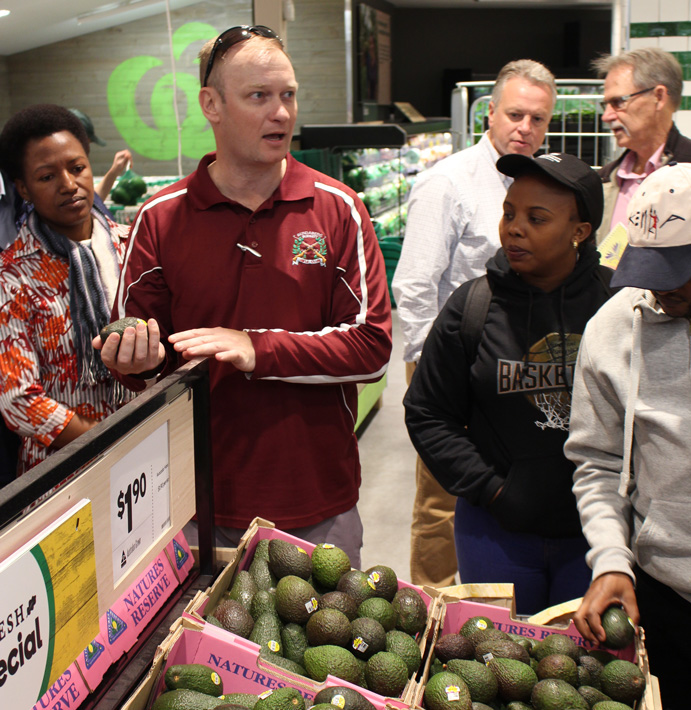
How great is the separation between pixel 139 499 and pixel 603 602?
0.85m

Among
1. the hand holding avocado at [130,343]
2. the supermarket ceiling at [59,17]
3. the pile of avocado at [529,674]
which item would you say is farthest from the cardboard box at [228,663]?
the supermarket ceiling at [59,17]

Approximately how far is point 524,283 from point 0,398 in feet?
4.32

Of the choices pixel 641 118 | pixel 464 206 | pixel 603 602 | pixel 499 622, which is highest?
pixel 641 118

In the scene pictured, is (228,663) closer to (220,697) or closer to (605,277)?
(220,697)

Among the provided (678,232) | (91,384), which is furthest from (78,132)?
(678,232)

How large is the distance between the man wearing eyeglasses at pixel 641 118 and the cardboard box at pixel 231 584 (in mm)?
2009

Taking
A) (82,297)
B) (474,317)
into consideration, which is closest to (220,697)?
(474,317)

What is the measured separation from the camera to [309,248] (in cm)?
175

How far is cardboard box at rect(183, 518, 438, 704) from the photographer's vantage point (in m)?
1.32

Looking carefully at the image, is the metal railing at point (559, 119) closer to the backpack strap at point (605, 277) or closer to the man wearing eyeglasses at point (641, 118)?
the man wearing eyeglasses at point (641, 118)

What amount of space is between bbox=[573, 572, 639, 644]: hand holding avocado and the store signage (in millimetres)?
870

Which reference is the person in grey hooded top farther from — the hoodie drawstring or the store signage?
the store signage

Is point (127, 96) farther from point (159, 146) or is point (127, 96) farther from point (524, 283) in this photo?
point (524, 283)

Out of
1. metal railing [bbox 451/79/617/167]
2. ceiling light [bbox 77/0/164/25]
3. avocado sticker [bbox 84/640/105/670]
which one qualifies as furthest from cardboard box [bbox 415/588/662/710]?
ceiling light [bbox 77/0/164/25]
